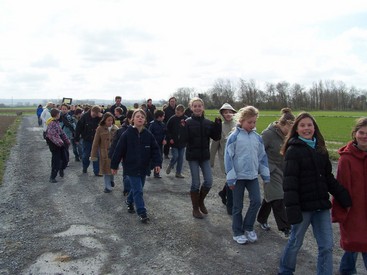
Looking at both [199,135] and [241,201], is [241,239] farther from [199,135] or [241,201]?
[199,135]

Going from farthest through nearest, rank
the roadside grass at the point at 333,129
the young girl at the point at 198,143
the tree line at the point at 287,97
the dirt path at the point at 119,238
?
1. the tree line at the point at 287,97
2. the roadside grass at the point at 333,129
3. the young girl at the point at 198,143
4. the dirt path at the point at 119,238

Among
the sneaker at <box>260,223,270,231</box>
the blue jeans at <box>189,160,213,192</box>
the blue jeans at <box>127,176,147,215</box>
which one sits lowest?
the sneaker at <box>260,223,270,231</box>

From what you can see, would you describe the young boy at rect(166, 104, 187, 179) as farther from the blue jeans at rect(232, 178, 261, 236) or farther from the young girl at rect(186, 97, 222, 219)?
the blue jeans at rect(232, 178, 261, 236)

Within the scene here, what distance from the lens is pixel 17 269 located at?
4793 mm

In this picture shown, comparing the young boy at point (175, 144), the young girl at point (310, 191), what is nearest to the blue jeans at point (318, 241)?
the young girl at point (310, 191)

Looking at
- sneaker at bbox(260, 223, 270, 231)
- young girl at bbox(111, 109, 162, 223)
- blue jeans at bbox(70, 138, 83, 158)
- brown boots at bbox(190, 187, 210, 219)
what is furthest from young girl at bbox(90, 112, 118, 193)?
sneaker at bbox(260, 223, 270, 231)

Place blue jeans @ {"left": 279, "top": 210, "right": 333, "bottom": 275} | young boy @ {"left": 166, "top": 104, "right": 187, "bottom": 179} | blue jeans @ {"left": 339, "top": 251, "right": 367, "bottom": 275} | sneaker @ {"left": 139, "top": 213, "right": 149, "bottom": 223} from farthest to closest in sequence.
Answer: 1. young boy @ {"left": 166, "top": 104, "right": 187, "bottom": 179}
2. sneaker @ {"left": 139, "top": 213, "right": 149, "bottom": 223}
3. blue jeans @ {"left": 339, "top": 251, "right": 367, "bottom": 275}
4. blue jeans @ {"left": 279, "top": 210, "right": 333, "bottom": 275}

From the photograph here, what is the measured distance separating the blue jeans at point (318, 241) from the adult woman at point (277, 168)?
154 centimetres

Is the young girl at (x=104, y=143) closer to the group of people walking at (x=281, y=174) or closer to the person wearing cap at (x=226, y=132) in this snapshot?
the group of people walking at (x=281, y=174)

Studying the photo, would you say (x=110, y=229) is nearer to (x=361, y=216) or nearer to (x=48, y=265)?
(x=48, y=265)

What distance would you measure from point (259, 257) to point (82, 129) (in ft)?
25.3

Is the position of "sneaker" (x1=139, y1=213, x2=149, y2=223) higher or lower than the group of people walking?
lower

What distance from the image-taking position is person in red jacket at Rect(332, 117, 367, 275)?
13.7 feet

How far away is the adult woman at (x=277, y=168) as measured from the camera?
233 inches
